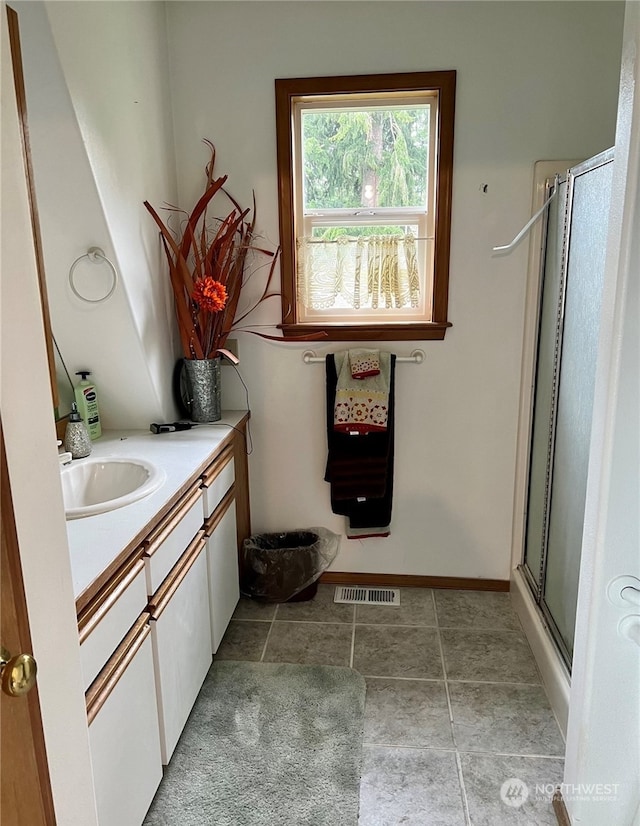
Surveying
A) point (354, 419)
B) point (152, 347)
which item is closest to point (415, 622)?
point (354, 419)

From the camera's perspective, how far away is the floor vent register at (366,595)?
2.71 meters

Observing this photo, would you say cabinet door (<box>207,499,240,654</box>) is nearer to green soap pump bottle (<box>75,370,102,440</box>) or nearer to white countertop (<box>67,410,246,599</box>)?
white countertop (<box>67,410,246,599</box>)

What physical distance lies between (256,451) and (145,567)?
126 centimetres

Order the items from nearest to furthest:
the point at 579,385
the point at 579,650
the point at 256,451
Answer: the point at 579,650, the point at 579,385, the point at 256,451

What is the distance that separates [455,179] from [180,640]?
1.95 meters

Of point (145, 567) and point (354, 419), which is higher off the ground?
point (354, 419)

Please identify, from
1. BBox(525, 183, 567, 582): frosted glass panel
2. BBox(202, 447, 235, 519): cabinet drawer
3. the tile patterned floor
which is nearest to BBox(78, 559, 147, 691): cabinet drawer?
BBox(202, 447, 235, 519): cabinet drawer

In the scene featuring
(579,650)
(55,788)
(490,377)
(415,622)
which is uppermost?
(490,377)

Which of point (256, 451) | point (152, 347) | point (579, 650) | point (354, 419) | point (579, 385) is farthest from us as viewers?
point (256, 451)

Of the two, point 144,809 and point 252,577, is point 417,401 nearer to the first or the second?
point 252,577

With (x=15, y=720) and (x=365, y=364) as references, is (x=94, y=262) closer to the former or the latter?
(x=365, y=364)

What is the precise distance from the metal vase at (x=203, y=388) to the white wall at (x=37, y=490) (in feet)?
5.02

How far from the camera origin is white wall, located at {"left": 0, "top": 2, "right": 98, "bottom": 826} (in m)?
0.75

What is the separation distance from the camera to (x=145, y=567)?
1.55 m
